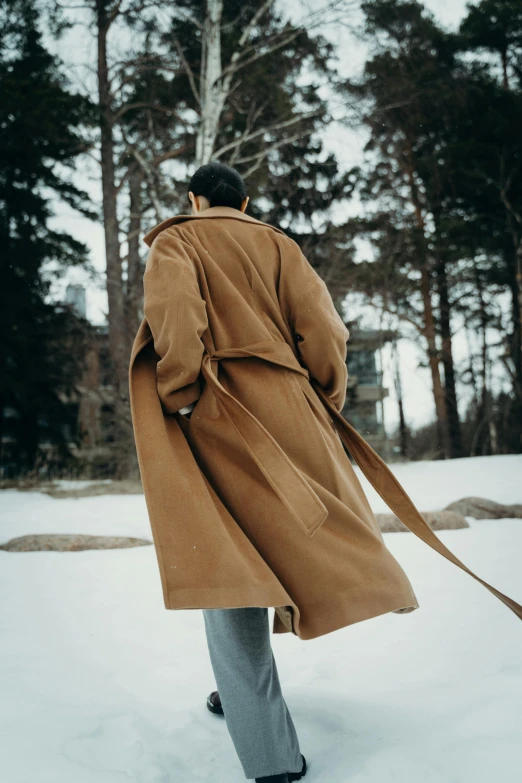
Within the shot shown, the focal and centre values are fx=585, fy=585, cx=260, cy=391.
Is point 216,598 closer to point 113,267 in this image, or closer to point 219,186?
point 219,186

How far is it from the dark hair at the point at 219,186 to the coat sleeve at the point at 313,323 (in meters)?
0.28

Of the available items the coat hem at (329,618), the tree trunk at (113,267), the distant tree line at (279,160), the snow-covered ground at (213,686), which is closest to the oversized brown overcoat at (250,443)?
the coat hem at (329,618)

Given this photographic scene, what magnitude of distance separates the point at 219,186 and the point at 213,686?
179 centimetres

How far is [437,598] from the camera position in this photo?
2.95 meters

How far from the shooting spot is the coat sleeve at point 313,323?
1.63 meters

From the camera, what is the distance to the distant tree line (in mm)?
8578

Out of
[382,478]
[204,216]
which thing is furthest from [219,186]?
[382,478]

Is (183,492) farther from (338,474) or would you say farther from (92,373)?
(92,373)

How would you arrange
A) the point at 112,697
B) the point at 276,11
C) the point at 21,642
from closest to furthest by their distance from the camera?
the point at 112,697 < the point at 21,642 < the point at 276,11

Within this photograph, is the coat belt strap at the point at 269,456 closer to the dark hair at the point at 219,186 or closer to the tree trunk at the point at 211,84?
the dark hair at the point at 219,186

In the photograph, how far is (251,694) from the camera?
56.4 inches

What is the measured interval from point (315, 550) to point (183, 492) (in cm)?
35

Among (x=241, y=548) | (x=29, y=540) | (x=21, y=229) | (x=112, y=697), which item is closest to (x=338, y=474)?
(x=241, y=548)

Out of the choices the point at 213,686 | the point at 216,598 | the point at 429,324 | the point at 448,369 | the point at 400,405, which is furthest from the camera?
the point at 448,369
